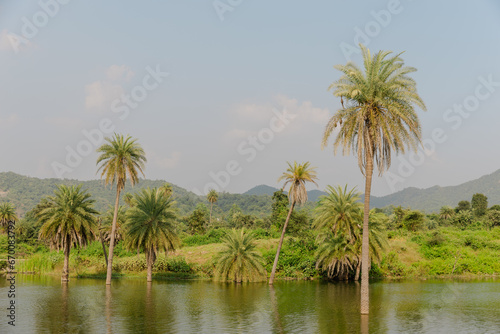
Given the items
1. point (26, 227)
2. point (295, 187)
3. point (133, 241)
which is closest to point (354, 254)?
point (295, 187)

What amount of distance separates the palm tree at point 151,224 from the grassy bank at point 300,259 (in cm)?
1140

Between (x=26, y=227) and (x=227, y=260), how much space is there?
207 feet

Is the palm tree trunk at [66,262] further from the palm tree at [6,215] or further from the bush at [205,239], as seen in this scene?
the palm tree at [6,215]

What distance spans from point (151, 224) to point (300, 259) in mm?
24471

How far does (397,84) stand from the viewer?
28.6 metres

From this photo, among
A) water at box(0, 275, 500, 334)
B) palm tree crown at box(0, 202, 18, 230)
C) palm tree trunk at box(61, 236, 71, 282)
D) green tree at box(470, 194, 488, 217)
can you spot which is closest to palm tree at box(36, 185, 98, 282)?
palm tree trunk at box(61, 236, 71, 282)

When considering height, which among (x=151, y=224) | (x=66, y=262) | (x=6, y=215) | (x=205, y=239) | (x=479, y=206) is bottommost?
(x=66, y=262)

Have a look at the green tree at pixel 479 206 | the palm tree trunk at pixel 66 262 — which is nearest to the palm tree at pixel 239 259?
the palm tree trunk at pixel 66 262

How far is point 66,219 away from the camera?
168ft

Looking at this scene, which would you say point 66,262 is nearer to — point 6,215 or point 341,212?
point 341,212

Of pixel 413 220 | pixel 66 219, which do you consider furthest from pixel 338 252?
pixel 413 220

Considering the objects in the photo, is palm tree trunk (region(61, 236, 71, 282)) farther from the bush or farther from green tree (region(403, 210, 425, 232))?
green tree (region(403, 210, 425, 232))

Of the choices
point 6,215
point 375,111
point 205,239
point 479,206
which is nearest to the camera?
point 375,111

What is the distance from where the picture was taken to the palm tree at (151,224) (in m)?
52.5
